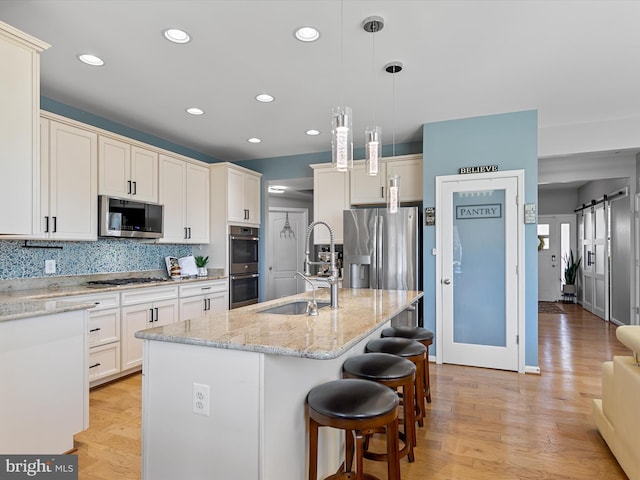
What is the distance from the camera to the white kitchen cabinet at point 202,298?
14.0 feet

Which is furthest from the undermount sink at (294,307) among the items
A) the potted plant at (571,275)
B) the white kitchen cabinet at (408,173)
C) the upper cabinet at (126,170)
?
the potted plant at (571,275)

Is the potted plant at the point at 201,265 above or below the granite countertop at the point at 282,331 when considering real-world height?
above

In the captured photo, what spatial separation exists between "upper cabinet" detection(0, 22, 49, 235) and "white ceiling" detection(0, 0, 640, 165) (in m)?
0.26

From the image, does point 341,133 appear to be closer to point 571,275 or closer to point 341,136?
point 341,136

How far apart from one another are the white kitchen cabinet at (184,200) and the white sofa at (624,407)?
168 inches

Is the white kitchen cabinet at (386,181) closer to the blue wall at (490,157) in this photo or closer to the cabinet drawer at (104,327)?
the blue wall at (490,157)

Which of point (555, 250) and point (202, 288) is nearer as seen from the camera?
point (202, 288)

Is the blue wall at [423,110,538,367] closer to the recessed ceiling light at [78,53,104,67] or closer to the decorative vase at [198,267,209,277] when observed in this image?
the decorative vase at [198,267,209,277]

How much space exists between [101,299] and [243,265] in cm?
218

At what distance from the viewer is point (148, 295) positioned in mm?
3793

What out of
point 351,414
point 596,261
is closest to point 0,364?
point 351,414

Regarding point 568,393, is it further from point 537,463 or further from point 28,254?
point 28,254

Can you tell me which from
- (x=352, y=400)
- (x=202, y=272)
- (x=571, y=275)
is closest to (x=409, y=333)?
(x=352, y=400)

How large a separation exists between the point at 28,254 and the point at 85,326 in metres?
1.59
